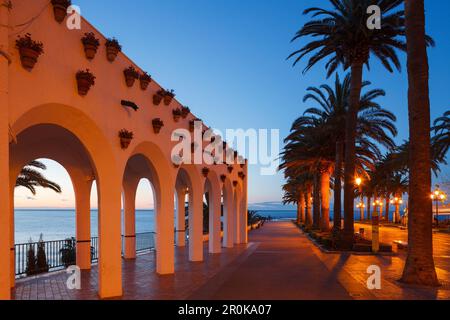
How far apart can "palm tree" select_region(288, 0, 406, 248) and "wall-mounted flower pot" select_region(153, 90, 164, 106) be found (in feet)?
33.9

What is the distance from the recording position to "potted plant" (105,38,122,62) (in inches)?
415

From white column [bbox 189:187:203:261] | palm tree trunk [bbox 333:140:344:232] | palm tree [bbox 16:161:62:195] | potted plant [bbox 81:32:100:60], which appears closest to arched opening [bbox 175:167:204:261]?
white column [bbox 189:187:203:261]

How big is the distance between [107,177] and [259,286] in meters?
5.39

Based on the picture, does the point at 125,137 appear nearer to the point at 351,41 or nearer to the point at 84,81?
the point at 84,81

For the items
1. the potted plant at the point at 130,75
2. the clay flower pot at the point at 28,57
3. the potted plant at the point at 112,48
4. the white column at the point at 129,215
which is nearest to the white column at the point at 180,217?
the white column at the point at 129,215

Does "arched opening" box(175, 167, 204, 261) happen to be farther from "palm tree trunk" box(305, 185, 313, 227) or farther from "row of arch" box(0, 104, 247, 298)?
"palm tree trunk" box(305, 185, 313, 227)

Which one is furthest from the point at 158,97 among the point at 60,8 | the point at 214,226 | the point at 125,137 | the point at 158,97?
the point at 214,226

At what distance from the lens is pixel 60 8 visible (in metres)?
8.59

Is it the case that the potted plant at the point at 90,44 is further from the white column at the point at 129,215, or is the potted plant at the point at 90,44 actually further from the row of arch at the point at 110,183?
the white column at the point at 129,215

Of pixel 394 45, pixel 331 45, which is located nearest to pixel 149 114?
pixel 331 45

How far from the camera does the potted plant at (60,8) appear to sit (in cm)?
854

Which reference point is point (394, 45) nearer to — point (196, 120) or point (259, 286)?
point (196, 120)

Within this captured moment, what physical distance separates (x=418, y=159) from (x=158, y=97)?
8.26m

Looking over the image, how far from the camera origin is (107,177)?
10711 mm
